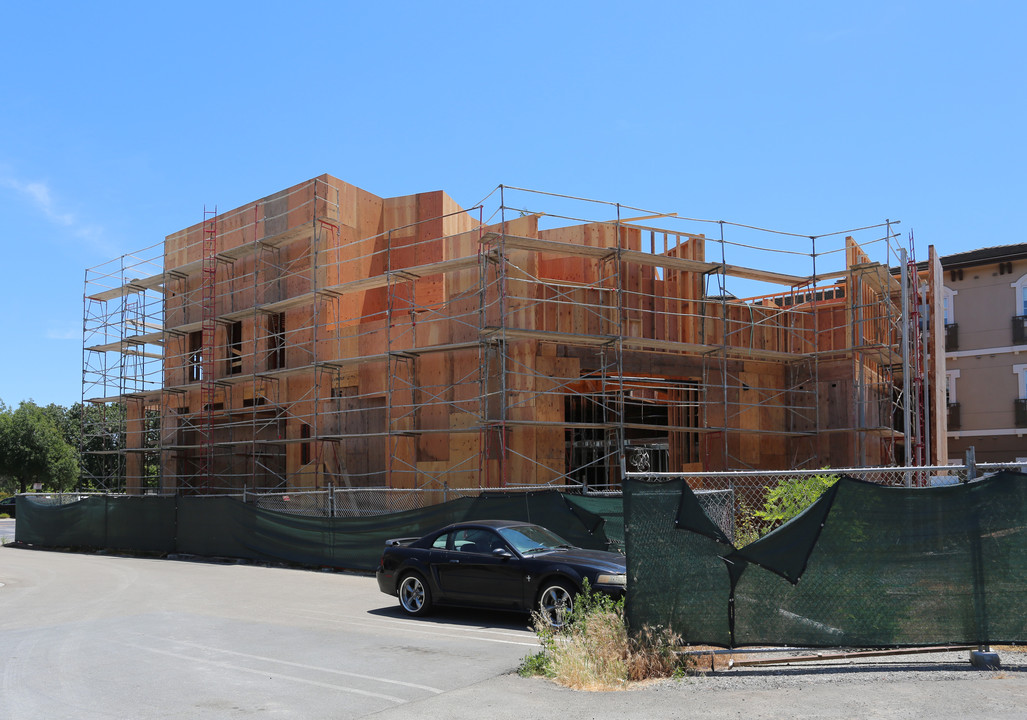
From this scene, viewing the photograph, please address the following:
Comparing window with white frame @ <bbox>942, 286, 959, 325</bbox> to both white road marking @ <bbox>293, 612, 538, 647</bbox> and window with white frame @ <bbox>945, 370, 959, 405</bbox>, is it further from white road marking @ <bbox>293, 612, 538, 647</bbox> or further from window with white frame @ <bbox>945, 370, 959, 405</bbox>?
white road marking @ <bbox>293, 612, 538, 647</bbox>

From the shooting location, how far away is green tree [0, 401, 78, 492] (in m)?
55.5

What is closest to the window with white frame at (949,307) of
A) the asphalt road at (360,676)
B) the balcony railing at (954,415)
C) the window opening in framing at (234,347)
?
the balcony railing at (954,415)

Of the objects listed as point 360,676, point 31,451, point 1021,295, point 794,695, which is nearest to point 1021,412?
point 1021,295

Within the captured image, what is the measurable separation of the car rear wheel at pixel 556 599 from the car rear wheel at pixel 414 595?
79.7 inches

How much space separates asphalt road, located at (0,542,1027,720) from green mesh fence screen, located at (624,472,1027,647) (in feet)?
1.22

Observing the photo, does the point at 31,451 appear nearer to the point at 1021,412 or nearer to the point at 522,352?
the point at 522,352

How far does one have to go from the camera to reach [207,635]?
37.5 ft

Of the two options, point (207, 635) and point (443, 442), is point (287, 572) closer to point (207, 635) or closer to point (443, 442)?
point (443, 442)

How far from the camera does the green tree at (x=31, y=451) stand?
182ft

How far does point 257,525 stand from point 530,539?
11593 millimetres

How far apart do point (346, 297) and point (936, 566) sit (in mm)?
20176

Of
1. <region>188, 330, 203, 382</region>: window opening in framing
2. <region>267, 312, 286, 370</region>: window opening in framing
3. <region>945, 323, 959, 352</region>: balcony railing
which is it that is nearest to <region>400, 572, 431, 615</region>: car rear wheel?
<region>267, 312, 286, 370</region>: window opening in framing

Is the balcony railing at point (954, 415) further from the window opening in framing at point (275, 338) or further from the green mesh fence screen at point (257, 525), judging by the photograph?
the window opening in framing at point (275, 338)

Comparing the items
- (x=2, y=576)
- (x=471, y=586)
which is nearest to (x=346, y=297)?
(x=2, y=576)
